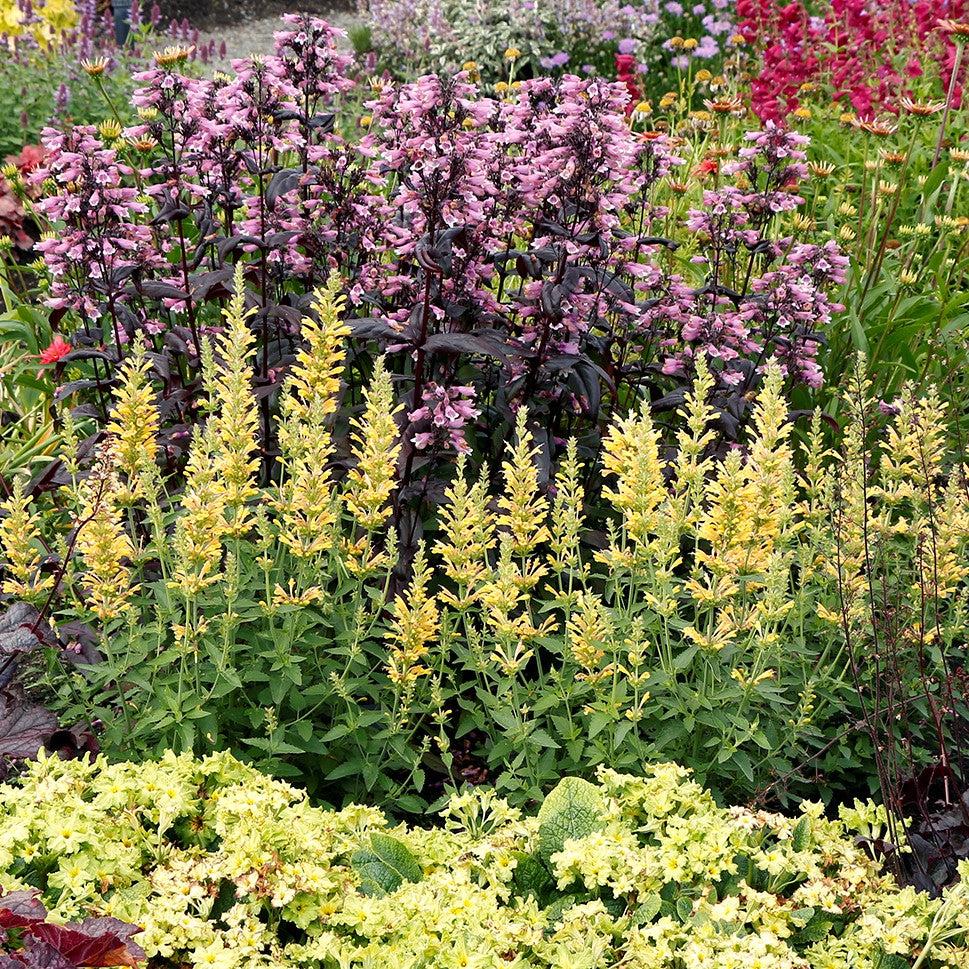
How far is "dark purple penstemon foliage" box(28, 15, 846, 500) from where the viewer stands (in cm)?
362

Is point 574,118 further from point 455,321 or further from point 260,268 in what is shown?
point 260,268

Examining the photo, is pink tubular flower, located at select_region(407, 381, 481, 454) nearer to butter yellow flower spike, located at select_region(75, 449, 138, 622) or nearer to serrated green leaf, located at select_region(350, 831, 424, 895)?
butter yellow flower spike, located at select_region(75, 449, 138, 622)

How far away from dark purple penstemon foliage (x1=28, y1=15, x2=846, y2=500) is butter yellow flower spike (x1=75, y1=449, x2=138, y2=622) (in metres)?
0.87

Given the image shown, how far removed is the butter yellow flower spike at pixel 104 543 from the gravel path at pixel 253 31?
14.2 m

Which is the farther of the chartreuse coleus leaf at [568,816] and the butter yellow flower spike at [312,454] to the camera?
the butter yellow flower spike at [312,454]

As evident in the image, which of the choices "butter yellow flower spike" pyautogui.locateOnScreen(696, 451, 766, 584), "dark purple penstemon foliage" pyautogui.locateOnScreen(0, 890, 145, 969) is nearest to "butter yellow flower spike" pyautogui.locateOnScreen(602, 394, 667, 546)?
"butter yellow flower spike" pyautogui.locateOnScreen(696, 451, 766, 584)

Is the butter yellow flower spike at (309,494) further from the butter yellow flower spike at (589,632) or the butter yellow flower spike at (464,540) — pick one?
the butter yellow flower spike at (589,632)

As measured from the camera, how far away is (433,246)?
355 cm

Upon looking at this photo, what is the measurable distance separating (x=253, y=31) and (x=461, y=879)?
670 inches

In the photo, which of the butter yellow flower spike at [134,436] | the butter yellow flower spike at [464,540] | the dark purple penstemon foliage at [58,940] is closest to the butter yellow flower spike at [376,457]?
the butter yellow flower spike at [464,540]

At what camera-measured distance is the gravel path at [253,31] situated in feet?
53.5

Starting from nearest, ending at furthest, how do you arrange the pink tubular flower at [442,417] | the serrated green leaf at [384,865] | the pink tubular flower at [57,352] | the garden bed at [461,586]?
the garden bed at [461,586], the serrated green leaf at [384,865], the pink tubular flower at [442,417], the pink tubular flower at [57,352]

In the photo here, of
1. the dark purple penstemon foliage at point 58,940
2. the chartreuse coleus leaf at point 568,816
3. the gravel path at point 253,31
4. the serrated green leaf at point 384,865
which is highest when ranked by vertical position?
the gravel path at point 253,31

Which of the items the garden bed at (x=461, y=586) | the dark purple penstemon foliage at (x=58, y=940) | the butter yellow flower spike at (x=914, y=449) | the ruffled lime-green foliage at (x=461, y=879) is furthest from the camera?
the butter yellow flower spike at (x=914, y=449)
